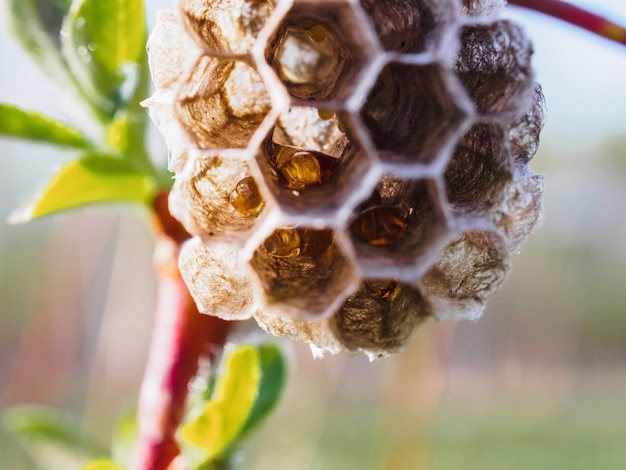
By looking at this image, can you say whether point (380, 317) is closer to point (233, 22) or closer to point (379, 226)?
point (379, 226)

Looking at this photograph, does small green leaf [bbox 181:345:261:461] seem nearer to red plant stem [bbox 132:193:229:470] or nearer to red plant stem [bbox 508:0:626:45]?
red plant stem [bbox 132:193:229:470]

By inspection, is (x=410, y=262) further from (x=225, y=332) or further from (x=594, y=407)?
(x=594, y=407)

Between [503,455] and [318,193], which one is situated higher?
[318,193]

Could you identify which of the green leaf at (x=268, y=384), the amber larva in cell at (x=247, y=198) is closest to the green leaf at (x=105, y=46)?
the amber larva in cell at (x=247, y=198)

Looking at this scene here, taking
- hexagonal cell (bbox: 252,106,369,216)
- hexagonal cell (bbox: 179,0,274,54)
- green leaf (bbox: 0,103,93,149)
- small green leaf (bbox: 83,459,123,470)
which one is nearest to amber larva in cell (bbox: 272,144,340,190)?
hexagonal cell (bbox: 252,106,369,216)

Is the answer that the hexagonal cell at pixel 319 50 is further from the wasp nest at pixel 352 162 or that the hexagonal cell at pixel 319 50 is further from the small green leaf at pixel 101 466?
the small green leaf at pixel 101 466

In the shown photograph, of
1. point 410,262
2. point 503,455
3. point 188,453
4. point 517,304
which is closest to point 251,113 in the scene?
point 410,262
